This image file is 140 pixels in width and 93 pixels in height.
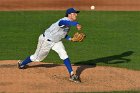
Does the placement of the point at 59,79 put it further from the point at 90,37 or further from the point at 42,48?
the point at 90,37

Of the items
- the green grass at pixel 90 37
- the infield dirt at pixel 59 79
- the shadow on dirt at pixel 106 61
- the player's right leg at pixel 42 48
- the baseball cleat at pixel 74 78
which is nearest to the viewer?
the infield dirt at pixel 59 79

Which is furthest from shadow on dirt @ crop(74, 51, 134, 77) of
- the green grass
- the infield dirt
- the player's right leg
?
the player's right leg

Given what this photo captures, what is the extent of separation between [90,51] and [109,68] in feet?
8.82

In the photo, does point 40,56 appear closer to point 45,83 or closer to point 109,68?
point 45,83

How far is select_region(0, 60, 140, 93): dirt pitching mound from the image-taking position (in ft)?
37.4

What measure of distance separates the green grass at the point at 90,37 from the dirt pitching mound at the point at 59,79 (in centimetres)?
110

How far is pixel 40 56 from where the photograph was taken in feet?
42.0

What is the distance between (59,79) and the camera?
40.4ft

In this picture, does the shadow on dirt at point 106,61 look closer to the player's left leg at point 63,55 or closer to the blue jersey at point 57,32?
the player's left leg at point 63,55

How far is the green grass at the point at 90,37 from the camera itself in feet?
→ 50.9

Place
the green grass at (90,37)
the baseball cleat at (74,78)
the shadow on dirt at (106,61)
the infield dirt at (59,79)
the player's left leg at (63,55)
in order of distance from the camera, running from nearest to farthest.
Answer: the infield dirt at (59,79) < the baseball cleat at (74,78) < the player's left leg at (63,55) < the shadow on dirt at (106,61) < the green grass at (90,37)

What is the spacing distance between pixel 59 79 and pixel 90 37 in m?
6.83

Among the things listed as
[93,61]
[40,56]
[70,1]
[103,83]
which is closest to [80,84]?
[103,83]

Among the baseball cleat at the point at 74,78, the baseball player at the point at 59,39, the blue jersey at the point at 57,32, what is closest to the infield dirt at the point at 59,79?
the baseball cleat at the point at 74,78
